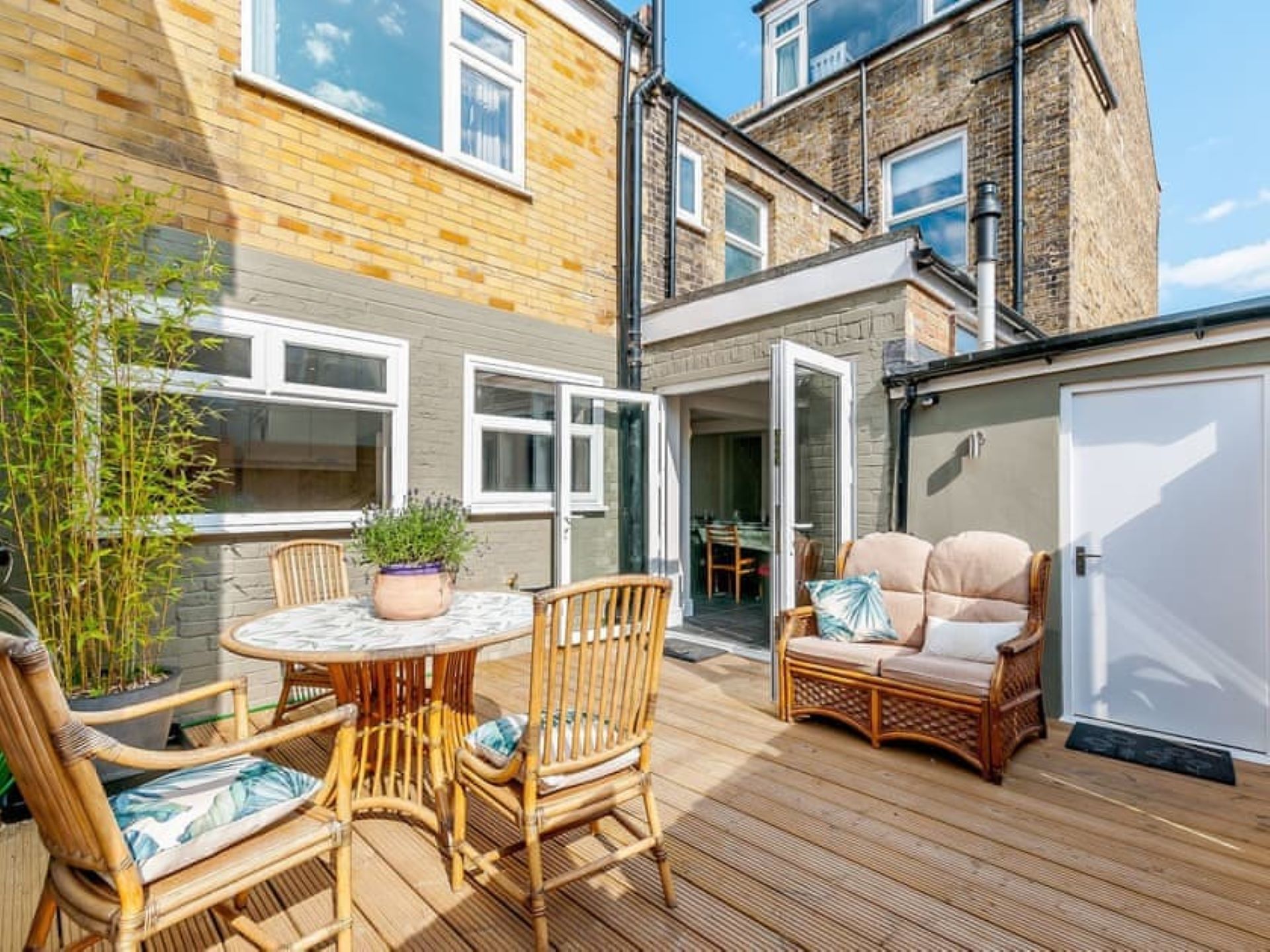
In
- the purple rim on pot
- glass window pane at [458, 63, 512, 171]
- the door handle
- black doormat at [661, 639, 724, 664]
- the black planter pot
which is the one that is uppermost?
glass window pane at [458, 63, 512, 171]

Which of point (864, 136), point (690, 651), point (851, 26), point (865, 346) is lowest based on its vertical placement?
point (690, 651)

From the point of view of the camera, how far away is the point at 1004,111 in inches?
267

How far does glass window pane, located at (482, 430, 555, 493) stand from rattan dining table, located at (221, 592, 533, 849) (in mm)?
2007

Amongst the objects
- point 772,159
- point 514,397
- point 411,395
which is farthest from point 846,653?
point 772,159

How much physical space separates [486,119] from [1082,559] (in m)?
4.96

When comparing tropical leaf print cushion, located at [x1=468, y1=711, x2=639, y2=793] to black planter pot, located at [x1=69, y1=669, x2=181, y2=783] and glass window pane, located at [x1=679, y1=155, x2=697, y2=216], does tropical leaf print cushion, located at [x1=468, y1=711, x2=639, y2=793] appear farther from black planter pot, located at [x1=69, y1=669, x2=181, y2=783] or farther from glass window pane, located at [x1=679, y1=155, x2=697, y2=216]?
glass window pane, located at [x1=679, y1=155, x2=697, y2=216]

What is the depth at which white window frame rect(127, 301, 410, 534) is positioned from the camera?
11.0 feet

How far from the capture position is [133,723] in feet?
8.42

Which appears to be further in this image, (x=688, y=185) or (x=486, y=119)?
(x=688, y=185)

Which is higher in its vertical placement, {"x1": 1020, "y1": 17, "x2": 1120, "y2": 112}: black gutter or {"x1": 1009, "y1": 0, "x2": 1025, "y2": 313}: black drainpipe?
{"x1": 1020, "y1": 17, "x2": 1120, "y2": 112}: black gutter

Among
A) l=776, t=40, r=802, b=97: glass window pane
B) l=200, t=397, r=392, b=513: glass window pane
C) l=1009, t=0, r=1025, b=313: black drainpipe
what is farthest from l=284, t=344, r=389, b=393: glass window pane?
l=776, t=40, r=802, b=97: glass window pane

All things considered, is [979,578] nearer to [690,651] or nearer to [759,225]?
[690,651]

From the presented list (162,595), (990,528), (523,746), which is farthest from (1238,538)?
(162,595)

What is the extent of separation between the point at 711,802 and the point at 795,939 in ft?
2.61
